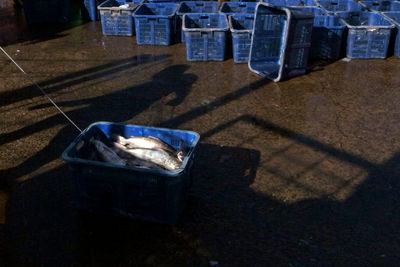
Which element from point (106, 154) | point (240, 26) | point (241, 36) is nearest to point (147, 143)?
point (106, 154)

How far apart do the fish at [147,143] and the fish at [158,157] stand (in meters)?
0.08

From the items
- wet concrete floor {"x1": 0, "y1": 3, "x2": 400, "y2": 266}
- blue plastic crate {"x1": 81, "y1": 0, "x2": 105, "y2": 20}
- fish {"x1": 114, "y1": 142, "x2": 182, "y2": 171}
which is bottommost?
wet concrete floor {"x1": 0, "y1": 3, "x2": 400, "y2": 266}

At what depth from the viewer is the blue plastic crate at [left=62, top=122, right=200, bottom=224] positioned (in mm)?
4094

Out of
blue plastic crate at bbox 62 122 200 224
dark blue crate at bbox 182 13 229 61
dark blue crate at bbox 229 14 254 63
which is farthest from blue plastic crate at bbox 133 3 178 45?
blue plastic crate at bbox 62 122 200 224

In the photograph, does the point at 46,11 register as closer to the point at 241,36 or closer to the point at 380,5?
the point at 241,36

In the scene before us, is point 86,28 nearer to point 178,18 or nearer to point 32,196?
point 178,18

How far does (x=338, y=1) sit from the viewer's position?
10.7m

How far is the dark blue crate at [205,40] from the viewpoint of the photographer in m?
8.65

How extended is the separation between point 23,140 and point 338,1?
8408mm

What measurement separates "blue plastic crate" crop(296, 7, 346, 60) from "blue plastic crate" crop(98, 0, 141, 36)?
4.37m

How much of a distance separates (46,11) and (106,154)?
8808mm

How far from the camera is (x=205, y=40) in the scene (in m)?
8.81

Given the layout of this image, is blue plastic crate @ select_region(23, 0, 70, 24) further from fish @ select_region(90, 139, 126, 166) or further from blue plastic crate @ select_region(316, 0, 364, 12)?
fish @ select_region(90, 139, 126, 166)

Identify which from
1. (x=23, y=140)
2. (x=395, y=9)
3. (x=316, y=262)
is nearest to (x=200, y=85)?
(x=23, y=140)
